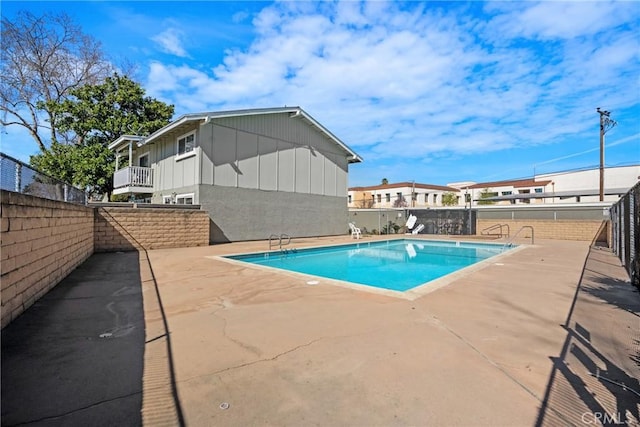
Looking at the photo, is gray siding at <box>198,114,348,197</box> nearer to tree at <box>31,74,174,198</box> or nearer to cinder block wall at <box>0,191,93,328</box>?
cinder block wall at <box>0,191,93,328</box>

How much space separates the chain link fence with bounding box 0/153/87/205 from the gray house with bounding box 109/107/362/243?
7885 mm

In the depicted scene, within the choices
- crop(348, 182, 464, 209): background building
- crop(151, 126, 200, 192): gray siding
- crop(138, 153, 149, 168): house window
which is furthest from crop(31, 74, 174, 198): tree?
crop(348, 182, 464, 209): background building

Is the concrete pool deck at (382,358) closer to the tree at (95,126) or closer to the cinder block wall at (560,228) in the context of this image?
the cinder block wall at (560,228)

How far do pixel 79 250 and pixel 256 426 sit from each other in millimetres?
8909

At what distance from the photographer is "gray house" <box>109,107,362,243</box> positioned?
15.1 meters

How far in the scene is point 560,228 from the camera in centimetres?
1845

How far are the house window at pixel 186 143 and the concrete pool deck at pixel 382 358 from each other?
10817 mm

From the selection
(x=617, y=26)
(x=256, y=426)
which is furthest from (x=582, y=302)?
(x=617, y=26)

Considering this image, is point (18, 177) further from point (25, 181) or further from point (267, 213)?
point (267, 213)

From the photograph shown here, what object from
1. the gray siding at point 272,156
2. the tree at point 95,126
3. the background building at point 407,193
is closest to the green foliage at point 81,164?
the tree at point 95,126

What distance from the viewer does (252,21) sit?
12141 mm

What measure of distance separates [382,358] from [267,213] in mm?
14696

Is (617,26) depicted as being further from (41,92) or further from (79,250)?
(41,92)

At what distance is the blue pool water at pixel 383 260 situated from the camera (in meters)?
9.59
